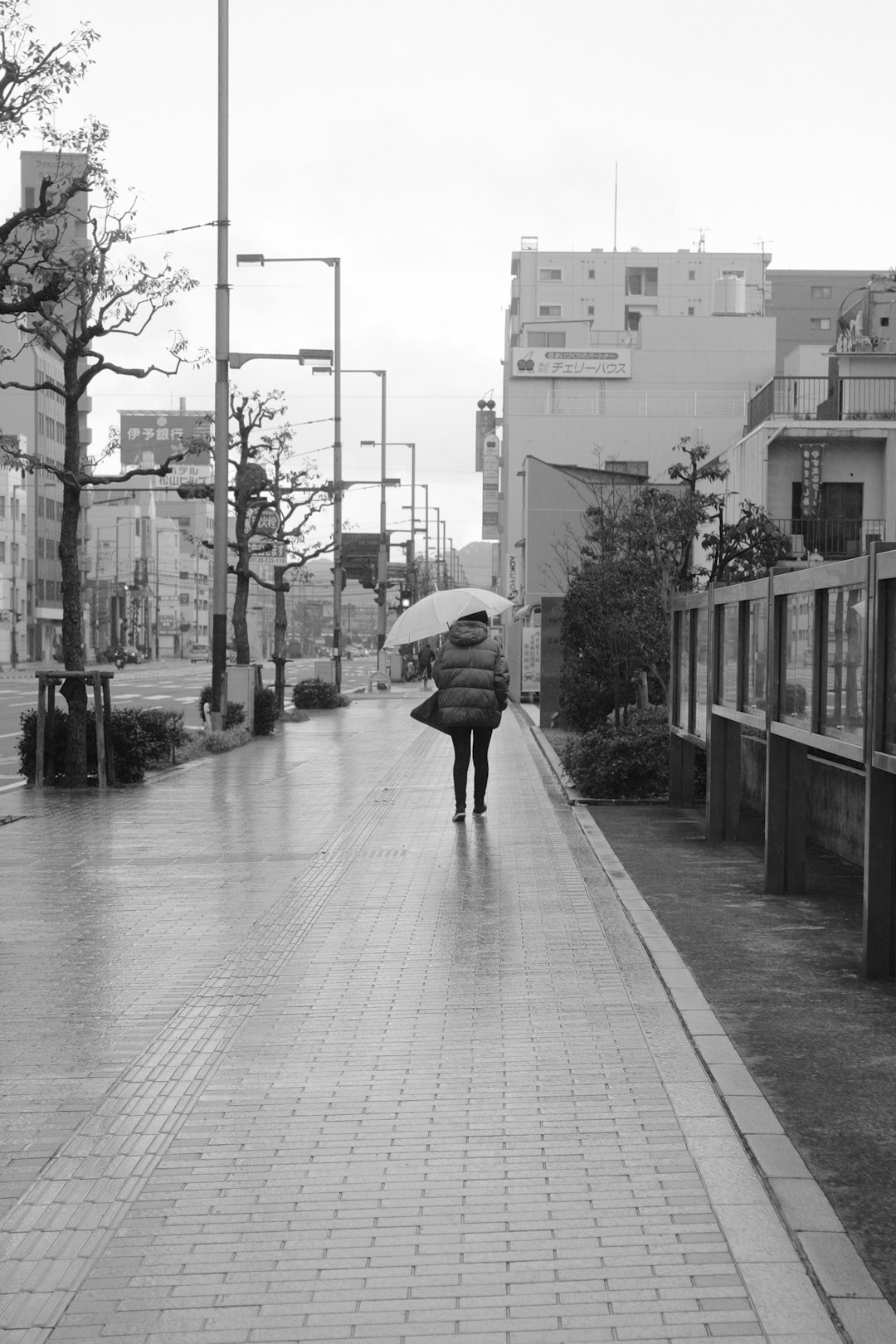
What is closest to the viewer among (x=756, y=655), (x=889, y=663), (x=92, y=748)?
(x=889, y=663)

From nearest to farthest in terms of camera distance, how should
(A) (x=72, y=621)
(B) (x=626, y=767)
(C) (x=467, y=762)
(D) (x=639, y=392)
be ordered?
(C) (x=467, y=762) → (B) (x=626, y=767) → (A) (x=72, y=621) → (D) (x=639, y=392)

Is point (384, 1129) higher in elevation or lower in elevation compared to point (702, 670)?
lower

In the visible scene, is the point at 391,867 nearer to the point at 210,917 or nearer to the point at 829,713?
the point at 210,917

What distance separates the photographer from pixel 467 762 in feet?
44.5

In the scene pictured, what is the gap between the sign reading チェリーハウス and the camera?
7438 centimetres

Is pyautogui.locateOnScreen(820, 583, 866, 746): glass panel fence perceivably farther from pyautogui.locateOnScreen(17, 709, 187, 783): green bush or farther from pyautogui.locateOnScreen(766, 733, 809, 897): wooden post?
pyautogui.locateOnScreen(17, 709, 187, 783): green bush

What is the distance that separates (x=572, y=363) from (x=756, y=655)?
6544cm

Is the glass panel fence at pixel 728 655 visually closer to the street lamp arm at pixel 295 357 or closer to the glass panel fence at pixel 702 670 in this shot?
the glass panel fence at pixel 702 670

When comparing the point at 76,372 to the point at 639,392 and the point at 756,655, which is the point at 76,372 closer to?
the point at 756,655

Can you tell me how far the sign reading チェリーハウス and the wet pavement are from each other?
66.1m

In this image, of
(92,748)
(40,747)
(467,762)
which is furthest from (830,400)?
(467,762)

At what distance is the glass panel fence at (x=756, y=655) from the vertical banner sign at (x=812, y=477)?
92.6ft

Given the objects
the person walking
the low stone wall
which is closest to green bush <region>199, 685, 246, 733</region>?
the person walking

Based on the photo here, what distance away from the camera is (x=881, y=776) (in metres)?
7.08
